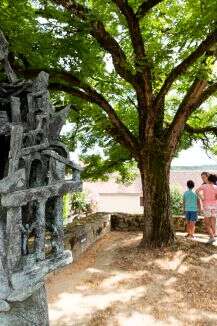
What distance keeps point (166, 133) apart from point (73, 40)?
375 centimetres

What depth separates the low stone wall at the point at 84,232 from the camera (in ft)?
34.3

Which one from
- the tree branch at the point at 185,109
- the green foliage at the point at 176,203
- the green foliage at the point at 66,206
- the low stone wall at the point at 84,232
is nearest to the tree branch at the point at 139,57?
the tree branch at the point at 185,109

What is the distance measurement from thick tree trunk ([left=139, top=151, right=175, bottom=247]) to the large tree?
0.03 metres

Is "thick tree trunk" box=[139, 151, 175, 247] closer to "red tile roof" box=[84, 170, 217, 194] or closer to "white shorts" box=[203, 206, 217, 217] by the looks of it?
"white shorts" box=[203, 206, 217, 217]

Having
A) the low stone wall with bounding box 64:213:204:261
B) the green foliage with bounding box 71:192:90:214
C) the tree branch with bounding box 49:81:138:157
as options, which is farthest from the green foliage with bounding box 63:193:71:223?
the tree branch with bounding box 49:81:138:157

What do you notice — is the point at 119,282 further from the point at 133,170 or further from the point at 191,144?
the point at 133,170

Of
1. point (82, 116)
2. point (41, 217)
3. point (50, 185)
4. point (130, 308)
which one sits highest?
point (82, 116)

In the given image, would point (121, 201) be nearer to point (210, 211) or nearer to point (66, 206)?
point (66, 206)

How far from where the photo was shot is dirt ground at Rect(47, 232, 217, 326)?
269 inches

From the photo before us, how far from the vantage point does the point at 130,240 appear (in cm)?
1323

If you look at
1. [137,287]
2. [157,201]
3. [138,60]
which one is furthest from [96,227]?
[138,60]

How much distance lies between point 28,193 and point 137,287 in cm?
589

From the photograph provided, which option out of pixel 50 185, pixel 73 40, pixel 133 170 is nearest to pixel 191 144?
pixel 133 170

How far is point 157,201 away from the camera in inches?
459
